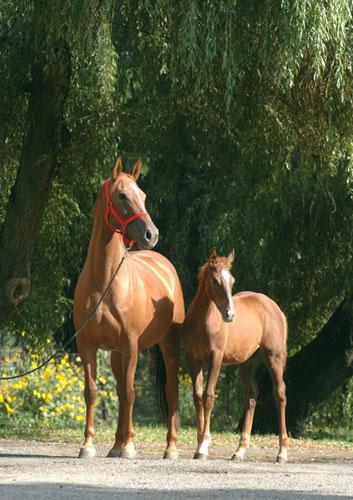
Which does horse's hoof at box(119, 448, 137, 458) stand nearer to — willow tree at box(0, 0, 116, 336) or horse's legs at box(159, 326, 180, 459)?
horse's legs at box(159, 326, 180, 459)

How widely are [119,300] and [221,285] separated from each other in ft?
2.97

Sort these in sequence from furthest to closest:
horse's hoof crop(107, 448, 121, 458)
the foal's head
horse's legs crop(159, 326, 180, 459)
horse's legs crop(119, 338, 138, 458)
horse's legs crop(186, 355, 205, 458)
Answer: horse's legs crop(159, 326, 180, 459) → horse's legs crop(186, 355, 205, 458) → horse's hoof crop(107, 448, 121, 458) → horse's legs crop(119, 338, 138, 458) → the foal's head

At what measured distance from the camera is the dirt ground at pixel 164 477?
24.8 ft

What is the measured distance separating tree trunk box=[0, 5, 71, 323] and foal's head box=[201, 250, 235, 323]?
292cm

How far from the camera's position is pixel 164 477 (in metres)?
8.55

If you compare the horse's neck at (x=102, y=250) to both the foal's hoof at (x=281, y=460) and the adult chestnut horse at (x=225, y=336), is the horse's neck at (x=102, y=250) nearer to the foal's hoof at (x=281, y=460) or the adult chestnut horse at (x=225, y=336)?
the adult chestnut horse at (x=225, y=336)

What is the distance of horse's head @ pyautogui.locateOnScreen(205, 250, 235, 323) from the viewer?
9.87 meters

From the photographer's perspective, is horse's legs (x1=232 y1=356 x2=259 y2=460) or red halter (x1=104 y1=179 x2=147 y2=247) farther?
horse's legs (x1=232 y1=356 x2=259 y2=460)

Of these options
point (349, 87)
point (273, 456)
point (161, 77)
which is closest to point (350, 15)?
point (349, 87)

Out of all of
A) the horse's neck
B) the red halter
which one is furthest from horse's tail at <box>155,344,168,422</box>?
the red halter

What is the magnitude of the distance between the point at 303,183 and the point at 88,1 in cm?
504

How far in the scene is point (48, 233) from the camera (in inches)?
556

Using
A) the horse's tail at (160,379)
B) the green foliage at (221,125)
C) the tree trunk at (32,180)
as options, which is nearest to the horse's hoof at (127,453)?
the horse's tail at (160,379)

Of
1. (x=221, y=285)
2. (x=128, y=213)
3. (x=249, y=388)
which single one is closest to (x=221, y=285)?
(x=221, y=285)
